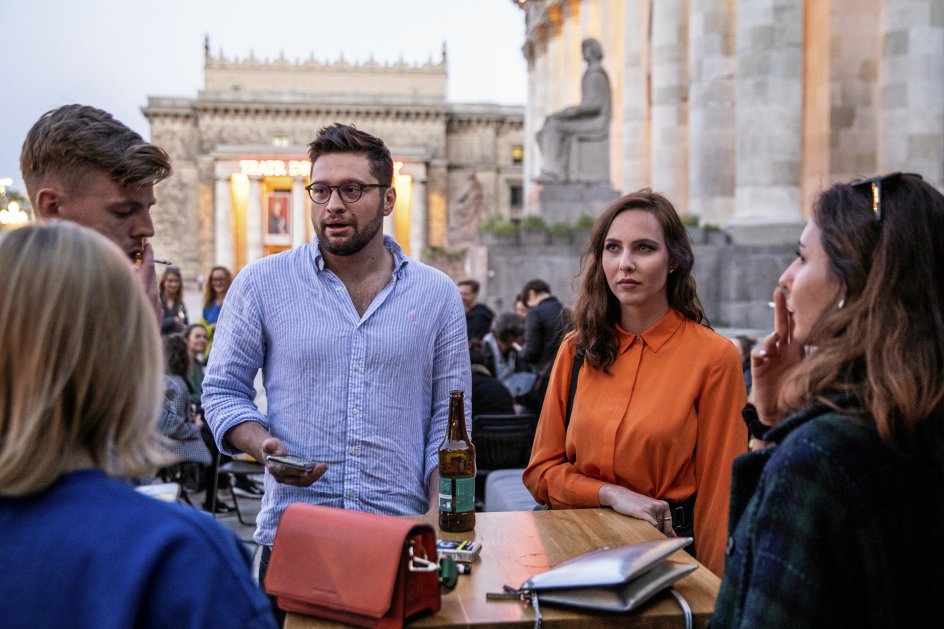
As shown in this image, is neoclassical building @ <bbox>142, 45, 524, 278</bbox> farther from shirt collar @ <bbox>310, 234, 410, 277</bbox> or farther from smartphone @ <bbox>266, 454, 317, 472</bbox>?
smartphone @ <bbox>266, 454, 317, 472</bbox>

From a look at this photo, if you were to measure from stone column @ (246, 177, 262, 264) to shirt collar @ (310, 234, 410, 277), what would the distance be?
7572 cm

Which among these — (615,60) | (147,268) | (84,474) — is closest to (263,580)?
(147,268)

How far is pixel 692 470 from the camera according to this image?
3350 mm

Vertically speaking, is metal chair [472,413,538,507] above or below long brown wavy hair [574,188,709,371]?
below

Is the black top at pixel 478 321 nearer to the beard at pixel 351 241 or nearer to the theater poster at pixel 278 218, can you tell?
the beard at pixel 351 241

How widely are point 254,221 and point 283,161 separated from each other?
17.7 feet

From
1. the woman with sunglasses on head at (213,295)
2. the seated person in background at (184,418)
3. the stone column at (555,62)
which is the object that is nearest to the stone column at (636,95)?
the stone column at (555,62)

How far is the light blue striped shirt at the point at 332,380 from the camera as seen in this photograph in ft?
11.1

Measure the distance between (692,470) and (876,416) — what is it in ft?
5.02

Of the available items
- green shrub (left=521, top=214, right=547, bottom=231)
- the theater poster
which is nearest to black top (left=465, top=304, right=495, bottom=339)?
green shrub (left=521, top=214, right=547, bottom=231)

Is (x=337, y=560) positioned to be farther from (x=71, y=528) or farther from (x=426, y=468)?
(x=426, y=468)

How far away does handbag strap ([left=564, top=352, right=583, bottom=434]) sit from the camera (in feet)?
11.7

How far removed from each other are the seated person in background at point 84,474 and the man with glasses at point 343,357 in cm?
174

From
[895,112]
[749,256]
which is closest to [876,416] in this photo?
[749,256]
